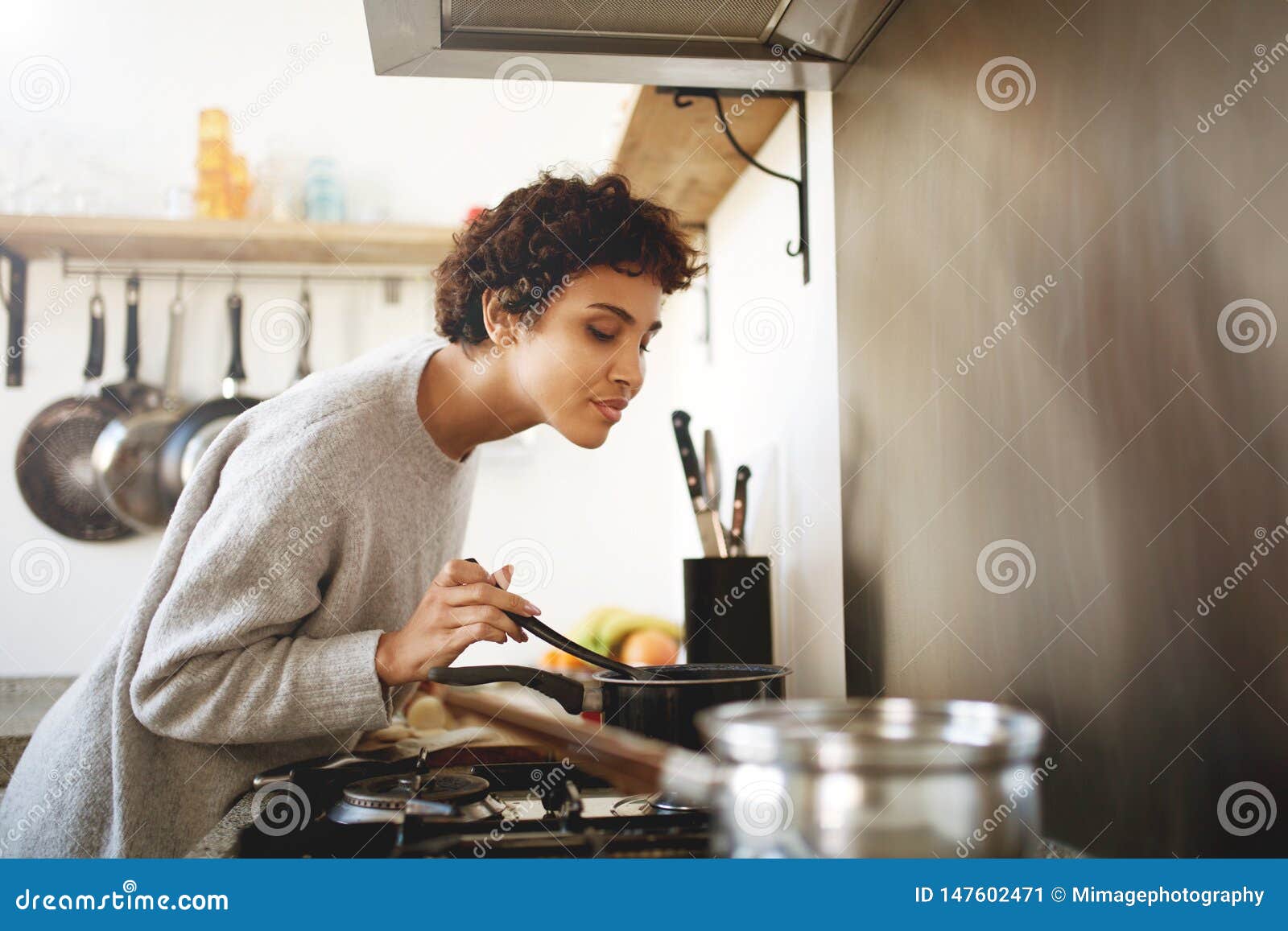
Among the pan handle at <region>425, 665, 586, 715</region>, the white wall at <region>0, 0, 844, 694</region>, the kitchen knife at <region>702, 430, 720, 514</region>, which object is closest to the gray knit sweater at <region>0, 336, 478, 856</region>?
the pan handle at <region>425, 665, 586, 715</region>

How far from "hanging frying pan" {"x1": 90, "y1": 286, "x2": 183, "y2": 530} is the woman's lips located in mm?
1137

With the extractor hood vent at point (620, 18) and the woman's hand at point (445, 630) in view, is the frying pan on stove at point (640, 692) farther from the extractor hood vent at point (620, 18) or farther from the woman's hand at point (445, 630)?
the extractor hood vent at point (620, 18)

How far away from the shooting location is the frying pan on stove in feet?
2.17

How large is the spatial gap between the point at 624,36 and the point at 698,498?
545mm

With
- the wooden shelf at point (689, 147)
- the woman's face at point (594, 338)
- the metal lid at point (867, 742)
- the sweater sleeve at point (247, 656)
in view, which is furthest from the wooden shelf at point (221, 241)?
the metal lid at point (867, 742)

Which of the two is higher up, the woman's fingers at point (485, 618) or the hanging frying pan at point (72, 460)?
the hanging frying pan at point (72, 460)

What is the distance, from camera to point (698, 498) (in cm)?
118

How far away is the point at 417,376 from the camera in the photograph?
0.91 metres

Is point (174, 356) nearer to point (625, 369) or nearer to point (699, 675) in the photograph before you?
point (625, 369)

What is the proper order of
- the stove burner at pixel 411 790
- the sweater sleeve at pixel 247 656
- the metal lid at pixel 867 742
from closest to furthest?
the metal lid at pixel 867 742, the stove burner at pixel 411 790, the sweater sleeve at pixel 247 656

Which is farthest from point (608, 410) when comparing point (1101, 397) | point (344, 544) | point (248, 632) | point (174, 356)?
point (174, 356)

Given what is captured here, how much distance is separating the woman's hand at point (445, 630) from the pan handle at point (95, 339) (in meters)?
1.33

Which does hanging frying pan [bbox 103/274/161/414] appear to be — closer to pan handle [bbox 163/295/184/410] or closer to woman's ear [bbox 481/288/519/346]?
pan handle [bbox 163/295/184/410]

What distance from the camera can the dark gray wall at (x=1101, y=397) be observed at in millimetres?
431
